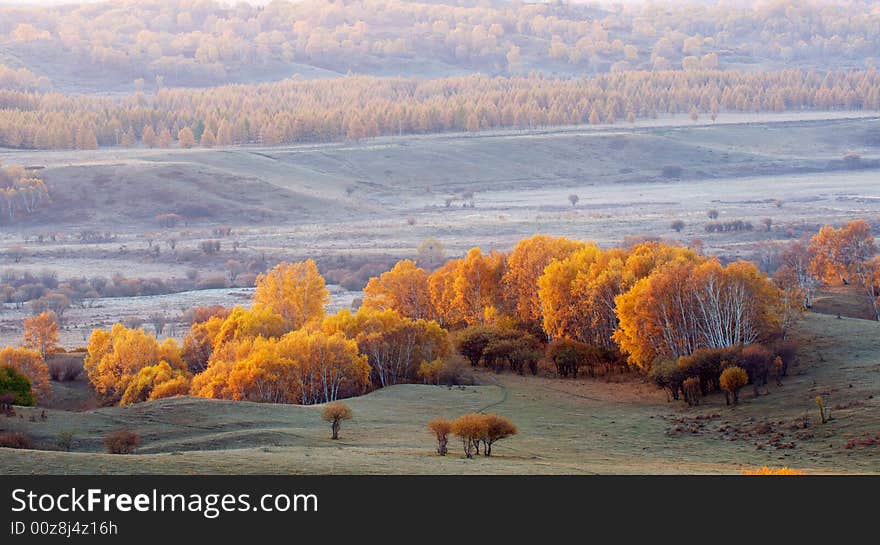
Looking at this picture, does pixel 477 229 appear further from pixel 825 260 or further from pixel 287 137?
pixel 287 137

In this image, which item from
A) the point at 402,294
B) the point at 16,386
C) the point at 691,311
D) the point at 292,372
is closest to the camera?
the point at 16,386

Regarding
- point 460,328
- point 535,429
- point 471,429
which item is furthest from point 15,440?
point 460,328

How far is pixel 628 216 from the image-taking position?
11581 cm

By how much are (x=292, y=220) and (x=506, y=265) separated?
182 ft

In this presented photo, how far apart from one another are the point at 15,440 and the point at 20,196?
8958cm

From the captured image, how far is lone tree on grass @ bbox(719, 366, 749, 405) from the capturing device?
4394cm

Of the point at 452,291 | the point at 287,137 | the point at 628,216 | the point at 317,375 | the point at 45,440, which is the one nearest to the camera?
the point at 45,440

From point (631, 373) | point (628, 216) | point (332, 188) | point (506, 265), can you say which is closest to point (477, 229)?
point (628, 216)

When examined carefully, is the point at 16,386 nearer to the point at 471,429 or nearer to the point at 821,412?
the point at 471,429

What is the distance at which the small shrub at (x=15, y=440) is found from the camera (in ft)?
113

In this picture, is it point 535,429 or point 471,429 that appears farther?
point 535,429

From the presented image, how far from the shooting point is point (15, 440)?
35.3 metres

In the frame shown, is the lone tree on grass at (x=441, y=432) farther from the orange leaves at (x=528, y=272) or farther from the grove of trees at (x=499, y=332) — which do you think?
the orange leaves at (x=528, y=272)

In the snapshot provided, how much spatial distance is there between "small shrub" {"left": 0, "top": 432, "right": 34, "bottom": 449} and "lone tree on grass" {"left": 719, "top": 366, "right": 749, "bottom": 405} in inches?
1037
